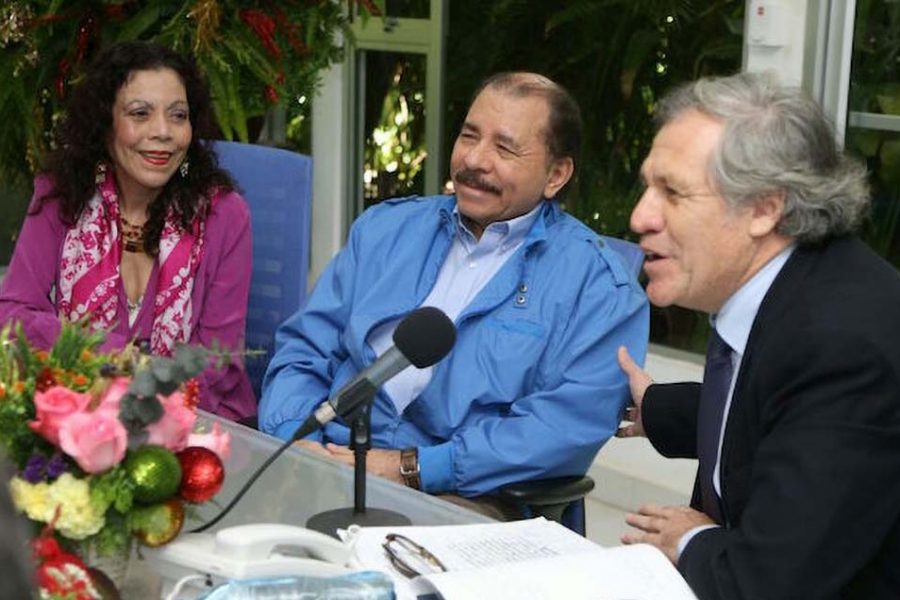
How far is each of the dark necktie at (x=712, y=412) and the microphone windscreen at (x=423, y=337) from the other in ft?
1.44

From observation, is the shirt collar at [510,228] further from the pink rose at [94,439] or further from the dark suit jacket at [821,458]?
the pink rose at [94,439]

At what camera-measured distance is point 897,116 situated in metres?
4.24

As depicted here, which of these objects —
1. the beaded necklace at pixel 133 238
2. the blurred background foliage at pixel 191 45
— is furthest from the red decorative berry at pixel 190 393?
the blurred background foliage at pixel 191 45

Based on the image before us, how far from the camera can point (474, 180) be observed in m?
2.92

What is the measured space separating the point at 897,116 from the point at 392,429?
216 centimetres

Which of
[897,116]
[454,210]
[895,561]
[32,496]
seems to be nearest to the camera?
[32,496]

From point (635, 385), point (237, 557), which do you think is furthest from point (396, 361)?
point (635, 385)

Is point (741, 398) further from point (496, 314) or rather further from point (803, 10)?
point (803, 10)

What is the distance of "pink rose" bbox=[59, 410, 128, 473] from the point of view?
1.57 meters

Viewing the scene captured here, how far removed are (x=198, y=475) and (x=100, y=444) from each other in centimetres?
15

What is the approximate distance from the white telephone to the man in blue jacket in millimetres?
855

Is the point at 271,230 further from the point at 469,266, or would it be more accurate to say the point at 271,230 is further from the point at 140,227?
the point at 469,266

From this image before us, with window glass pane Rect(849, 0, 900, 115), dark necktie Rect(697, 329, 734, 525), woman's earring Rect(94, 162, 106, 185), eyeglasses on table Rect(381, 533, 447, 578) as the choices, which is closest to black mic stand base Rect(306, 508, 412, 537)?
eyeglasses on table Rect(381, 533, 447, 578)

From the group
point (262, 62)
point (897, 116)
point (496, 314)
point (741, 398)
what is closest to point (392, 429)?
point (496, 314)
